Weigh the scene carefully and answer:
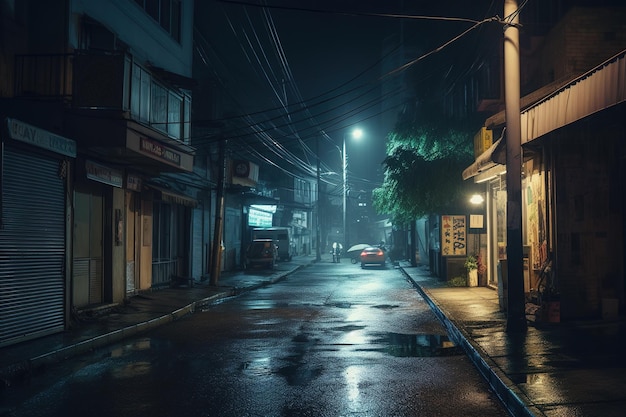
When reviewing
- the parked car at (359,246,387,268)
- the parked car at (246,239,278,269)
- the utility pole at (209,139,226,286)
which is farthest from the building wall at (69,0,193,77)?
the parked car at (359,246,387,268)

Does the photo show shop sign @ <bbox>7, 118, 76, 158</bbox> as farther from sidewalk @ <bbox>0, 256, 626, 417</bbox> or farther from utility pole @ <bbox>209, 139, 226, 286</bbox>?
utility pole @ <bbox>209, 139, 226, 286</bbox>

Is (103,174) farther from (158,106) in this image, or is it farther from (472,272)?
(472,272)

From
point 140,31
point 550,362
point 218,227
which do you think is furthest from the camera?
point 218,227

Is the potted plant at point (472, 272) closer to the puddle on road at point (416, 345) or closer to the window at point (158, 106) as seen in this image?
the puddle on road at point (416, 345)

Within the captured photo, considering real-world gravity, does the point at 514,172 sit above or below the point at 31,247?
above

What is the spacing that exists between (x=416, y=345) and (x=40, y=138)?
789cm

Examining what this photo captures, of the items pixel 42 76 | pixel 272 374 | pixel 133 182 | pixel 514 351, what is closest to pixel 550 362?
pixel 514 351

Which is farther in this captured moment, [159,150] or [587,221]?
[159,150]

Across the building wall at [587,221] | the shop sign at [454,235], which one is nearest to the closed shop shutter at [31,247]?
the building wall at [587,221]

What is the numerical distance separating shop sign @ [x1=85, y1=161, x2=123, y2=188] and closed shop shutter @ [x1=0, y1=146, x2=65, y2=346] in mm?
1693

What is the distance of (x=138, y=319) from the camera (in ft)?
44.2

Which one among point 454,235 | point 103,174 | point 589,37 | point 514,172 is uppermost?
point 589,37

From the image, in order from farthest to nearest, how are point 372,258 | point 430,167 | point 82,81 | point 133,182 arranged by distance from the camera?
point 372,258, point 430,167, point 133,182, point 82,81

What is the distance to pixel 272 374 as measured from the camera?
8.10 meters
